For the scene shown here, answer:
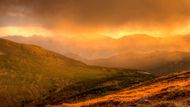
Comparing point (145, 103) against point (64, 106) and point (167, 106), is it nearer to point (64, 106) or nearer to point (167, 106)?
point (167, 106)

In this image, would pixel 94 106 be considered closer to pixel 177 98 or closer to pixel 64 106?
pixel 64 106

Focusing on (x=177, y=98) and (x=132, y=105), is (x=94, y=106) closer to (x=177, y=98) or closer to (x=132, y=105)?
(x=132, y=105)

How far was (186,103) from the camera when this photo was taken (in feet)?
121

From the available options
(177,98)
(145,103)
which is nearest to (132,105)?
(145,103)

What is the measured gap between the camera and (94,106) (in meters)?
47.7

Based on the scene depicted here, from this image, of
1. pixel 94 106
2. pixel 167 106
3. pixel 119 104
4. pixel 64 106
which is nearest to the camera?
pixel 167 106

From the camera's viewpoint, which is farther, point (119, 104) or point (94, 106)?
point (94, 106)

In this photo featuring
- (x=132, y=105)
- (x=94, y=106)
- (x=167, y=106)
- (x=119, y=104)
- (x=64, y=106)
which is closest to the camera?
(x=167, y=106)

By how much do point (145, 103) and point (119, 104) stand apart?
4171 mm

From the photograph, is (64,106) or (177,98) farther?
(64,106)

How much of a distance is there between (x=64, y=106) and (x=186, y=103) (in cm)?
2147

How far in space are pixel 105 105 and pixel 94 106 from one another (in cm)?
271

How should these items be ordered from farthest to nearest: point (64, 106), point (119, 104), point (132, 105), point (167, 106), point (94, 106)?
point (64, 106)
point (94, 106)
point (119, 104)
point (132, 105)
point (167, 106)

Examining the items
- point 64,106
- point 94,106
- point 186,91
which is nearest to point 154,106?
point 186,91
